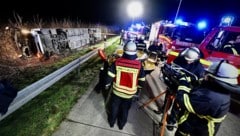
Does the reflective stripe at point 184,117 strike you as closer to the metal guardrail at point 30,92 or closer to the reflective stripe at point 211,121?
the reflective stripe at point 211,121

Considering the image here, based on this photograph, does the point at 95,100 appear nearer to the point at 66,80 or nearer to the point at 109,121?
the point at 109,121

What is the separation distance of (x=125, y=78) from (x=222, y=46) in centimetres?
411

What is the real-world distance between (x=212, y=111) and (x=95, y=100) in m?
3.04

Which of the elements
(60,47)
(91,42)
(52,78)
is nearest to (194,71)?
(52,78)

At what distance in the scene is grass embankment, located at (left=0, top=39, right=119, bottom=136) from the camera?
2949 millimetres

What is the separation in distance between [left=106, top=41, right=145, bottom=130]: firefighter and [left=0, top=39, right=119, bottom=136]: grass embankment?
1.28 metres

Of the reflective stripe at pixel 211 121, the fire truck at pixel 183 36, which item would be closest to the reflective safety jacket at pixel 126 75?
the reflective stripe at pixel 211 121

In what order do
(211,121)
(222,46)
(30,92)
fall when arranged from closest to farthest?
(211,121)
(30,92)
(222,46)

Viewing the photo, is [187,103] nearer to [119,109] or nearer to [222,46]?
[119,109]

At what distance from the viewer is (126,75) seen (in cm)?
299

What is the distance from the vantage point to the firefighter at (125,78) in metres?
2.94

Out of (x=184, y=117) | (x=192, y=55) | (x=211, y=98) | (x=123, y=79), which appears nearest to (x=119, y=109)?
(x=123, y=79)

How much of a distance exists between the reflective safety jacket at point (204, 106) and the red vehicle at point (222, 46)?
3.70 metres

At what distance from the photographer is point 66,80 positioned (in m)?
5.48
